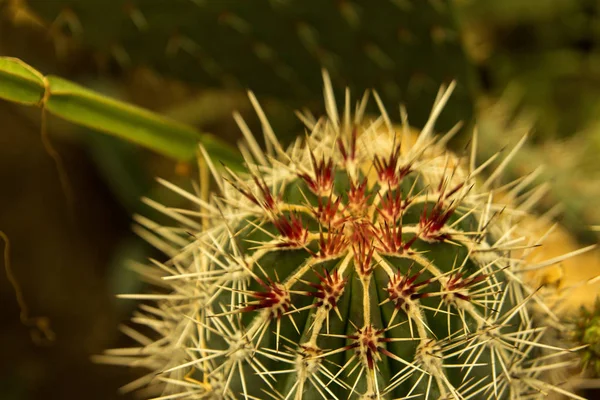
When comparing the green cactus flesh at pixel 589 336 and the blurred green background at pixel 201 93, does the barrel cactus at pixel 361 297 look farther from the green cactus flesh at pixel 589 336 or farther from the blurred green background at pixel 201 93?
the blurred green background at pixel 201 93

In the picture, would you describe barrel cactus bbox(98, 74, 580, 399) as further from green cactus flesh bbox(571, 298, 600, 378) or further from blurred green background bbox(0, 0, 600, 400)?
blurred green background bbox(0, 0, 600, 400)

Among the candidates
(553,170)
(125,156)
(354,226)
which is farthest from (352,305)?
(125,156)

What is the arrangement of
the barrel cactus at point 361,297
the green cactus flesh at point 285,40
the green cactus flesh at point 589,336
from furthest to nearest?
the green cactus flesh at point 285,40 < the green cactus flesh at point 589,336 < the barrel cactus at point 361,297

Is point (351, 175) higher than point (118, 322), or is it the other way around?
point (351, 175)

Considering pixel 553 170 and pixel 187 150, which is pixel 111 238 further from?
pixel 553 170

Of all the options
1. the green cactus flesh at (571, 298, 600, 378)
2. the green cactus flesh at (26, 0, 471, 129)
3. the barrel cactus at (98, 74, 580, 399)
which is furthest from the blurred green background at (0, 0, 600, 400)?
the green cactus flesh at (571, 298, 600, 378)

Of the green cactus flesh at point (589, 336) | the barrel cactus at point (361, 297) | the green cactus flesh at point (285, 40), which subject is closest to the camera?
the barrel cactus at point (361, 297)

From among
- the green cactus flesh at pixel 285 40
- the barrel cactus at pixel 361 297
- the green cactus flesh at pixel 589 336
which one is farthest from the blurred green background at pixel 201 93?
the green cactus flesh at pixel 589 336
